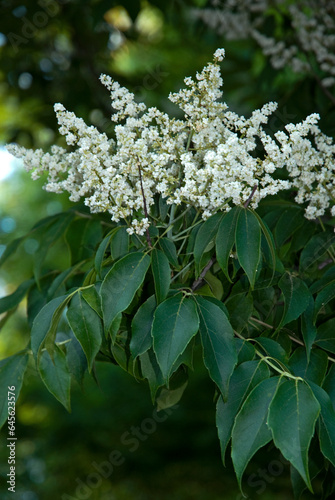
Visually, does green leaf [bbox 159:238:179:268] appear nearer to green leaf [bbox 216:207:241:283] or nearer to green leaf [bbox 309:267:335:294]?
green leaf [bbox 216:207:241:283]

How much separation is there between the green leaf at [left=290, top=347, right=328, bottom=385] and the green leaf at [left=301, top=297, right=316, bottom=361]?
40mm

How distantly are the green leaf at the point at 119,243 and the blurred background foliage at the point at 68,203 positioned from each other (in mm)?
1754

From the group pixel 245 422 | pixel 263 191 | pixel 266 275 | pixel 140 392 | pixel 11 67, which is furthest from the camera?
pixel 140 392

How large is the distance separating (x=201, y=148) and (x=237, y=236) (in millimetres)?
249

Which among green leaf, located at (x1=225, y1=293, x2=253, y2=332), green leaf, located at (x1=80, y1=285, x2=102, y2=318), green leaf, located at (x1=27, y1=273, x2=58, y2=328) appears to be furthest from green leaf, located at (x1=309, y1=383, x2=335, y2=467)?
green leaf, located at (x1=27, y1=273, x2=58, y2=328)

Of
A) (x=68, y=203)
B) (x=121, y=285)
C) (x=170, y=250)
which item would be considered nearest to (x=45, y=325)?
(x=121, y=285)

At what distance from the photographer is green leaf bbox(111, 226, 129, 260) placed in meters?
1.20

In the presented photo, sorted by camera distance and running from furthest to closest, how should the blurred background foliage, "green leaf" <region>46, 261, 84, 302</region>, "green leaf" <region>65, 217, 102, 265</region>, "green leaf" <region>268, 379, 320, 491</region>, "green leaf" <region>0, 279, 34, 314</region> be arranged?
1. the blurred background foliage
2. "green leaf" <region>65, 217, 102, 265</region>
3. "green leaf" <region>0, 279, 34, 314</region>
4. "green leaf" <region>46, 261, 84, 302</region>
5. "green leaf" <region>268, 379, 320, 491</region>

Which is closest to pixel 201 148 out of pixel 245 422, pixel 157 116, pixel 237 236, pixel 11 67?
pixel 157 116

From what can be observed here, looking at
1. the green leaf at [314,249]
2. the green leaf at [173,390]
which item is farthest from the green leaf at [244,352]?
the green leaf at [314,249]

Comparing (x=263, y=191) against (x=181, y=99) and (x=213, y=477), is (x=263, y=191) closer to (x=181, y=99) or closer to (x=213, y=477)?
(x=181, y=99)

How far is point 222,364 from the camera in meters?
1.01

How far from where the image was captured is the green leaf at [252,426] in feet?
3.09

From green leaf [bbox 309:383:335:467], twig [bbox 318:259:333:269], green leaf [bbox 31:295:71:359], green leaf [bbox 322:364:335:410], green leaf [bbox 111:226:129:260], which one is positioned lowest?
green leaf [bbox 309:383:335:467]
